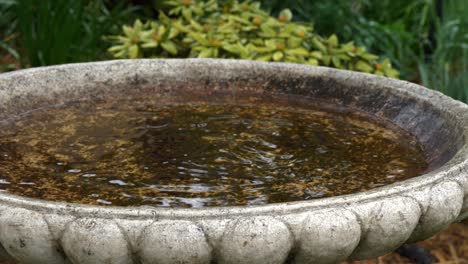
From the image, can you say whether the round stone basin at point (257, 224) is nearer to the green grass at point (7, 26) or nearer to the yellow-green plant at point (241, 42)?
the yellow-green plant at point (241, 42)

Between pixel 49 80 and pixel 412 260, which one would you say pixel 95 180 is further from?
pixel 412 260

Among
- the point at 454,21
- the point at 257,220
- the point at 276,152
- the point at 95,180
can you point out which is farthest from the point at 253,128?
the point at 454,21

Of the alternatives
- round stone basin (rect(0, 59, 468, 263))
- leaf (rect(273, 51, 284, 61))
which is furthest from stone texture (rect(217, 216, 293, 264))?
leaf (rect(273, 51, 284, 61))

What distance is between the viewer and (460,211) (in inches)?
64.3

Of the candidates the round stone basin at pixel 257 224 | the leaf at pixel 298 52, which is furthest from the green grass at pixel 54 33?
the round stone basin at pixel 257 224

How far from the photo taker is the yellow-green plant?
3.40 meters

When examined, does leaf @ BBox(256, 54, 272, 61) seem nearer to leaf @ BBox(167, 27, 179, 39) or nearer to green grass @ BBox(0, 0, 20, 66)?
leaf @ BBox(167, 27, 179, 39)

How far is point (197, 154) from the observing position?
1982mm

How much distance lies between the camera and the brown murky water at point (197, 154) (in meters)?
1.70

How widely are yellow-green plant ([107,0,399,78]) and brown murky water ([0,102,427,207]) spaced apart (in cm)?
104

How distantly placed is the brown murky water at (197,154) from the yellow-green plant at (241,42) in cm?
104

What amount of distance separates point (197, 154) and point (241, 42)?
159cm

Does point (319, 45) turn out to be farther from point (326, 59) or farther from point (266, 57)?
point (266, 57)

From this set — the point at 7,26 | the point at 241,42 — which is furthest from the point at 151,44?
the point at 7,26
